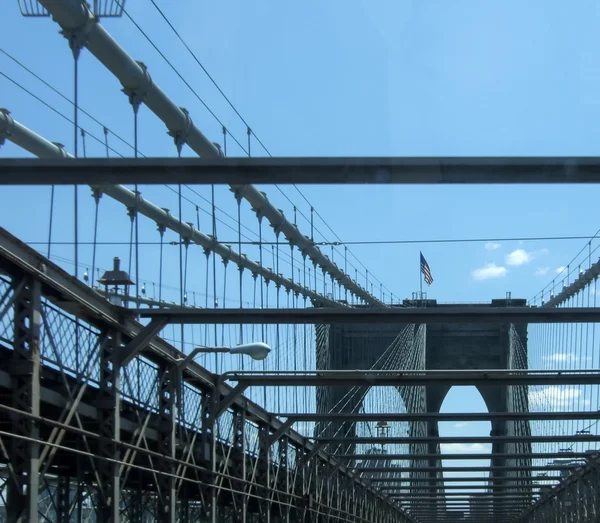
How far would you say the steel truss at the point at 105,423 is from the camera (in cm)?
1317

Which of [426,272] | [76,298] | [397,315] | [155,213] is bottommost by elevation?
[76,298]

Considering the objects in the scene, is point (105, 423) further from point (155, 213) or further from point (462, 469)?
point (462, 469)

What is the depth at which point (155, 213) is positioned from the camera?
24078 mm

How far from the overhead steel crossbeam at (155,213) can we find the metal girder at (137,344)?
2535 mm

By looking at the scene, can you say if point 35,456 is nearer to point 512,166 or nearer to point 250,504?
point 512,166

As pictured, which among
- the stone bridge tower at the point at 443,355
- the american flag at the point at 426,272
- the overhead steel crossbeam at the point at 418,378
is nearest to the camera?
the overhead steel crossbeam at the point at 418,378

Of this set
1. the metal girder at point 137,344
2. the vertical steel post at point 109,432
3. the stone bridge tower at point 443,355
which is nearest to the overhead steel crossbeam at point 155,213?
the metal girder at point 137,344

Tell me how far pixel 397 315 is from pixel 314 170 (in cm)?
864

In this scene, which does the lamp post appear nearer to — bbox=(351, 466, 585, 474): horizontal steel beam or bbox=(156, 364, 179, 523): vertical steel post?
bbox=(156, 364, 179, 523): vertical steel post

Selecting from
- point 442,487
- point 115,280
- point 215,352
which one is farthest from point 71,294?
point 442,487

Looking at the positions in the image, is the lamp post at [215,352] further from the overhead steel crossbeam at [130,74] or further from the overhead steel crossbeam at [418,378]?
the overhead steel crossbeam at [130,74]

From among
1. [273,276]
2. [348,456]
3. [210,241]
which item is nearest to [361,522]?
[348,456]

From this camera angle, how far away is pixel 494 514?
259 feet

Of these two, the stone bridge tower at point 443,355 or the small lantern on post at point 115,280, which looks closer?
the small lantern on post at point 115,280
